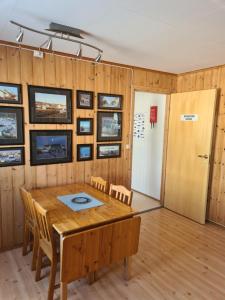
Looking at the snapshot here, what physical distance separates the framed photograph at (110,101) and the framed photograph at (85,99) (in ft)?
0.48

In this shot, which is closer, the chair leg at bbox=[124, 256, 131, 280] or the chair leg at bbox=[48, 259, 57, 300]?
the chair leg at bbox=[48, 259, 57, 300]

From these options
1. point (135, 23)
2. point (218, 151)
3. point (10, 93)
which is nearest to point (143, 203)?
point (218, 151)

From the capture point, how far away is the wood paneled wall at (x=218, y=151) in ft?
11.0

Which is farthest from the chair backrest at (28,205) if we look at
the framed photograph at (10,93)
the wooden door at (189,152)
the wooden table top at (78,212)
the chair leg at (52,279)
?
the wooden door at (189,152)

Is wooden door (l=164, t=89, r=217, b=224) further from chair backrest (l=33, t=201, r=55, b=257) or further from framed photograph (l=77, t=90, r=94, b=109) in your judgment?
chair backrest (l=33, t=201, r=55, b=257)

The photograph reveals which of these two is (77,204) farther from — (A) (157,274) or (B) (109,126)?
(B) (109,126)

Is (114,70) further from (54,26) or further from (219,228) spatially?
(219,228)

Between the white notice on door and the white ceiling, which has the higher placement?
the white ceiling

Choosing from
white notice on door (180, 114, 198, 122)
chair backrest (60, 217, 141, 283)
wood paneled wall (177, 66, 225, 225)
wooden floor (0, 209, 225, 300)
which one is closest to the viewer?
chair backrest (60, 217, 141, 283)

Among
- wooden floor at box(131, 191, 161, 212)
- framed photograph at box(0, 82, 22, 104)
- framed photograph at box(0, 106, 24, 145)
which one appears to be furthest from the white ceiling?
wooden floor at box(131, 191, 161, 212)

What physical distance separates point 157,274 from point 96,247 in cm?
87

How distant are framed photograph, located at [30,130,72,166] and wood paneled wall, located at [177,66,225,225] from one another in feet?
7.30

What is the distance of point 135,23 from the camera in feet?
6.43

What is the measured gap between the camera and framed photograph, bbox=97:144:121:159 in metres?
3.31
